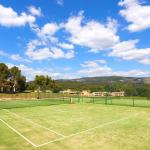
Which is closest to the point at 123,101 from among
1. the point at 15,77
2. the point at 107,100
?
the point at 107,100

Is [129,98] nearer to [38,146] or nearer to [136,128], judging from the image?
[136,128]

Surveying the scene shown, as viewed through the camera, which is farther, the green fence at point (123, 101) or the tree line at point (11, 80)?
the tree line at point (11, 80)

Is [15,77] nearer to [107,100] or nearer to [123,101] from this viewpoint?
[107,100]

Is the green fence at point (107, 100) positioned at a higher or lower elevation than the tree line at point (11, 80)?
lower

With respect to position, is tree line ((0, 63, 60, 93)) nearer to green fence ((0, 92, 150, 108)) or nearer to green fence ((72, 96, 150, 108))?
green fence ((0, 92, 150, 108))

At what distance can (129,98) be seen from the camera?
4328 cm

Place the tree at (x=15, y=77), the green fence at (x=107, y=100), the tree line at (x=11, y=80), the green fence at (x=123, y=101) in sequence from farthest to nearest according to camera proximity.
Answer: the tree at (x=15, y=77) < the tree line at (x=11, y=80) < the green fence at (x=107, y=100) < the green fence at (x=123, y=101)

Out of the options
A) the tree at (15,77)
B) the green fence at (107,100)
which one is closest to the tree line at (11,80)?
the tree at (15,77)

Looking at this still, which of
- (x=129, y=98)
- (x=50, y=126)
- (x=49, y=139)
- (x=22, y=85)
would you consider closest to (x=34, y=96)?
(x=129, y=98)

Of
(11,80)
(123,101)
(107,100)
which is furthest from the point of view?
(11,80)

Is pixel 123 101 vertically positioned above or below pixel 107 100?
below

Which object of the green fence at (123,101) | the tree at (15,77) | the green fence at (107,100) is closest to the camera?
the green fence at (123,101)

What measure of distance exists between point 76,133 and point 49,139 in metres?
1.73

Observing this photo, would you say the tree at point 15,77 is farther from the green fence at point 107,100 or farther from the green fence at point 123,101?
the green fence at point 123,101
